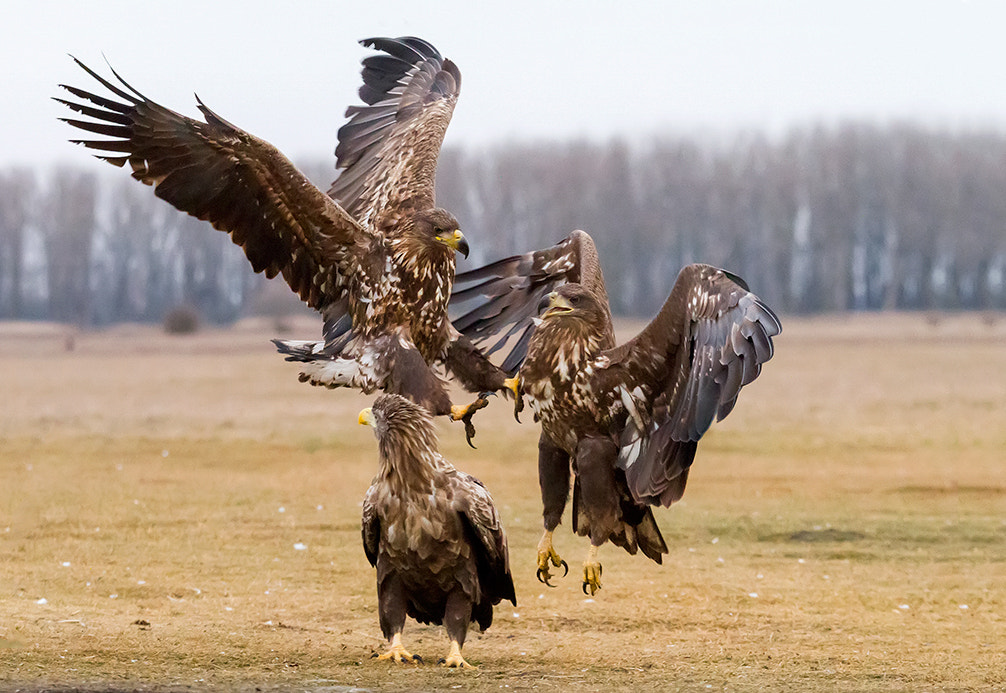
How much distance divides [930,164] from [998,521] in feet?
208

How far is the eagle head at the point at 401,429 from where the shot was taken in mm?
7328

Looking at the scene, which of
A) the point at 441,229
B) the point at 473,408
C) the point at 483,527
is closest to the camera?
the point at 473,408

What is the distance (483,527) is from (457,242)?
1587 millimetres

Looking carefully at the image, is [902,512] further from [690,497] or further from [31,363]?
[31,363]

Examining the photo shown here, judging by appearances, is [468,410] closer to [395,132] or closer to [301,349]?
[301,349]

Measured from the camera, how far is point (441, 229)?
Answer: 25.1ft

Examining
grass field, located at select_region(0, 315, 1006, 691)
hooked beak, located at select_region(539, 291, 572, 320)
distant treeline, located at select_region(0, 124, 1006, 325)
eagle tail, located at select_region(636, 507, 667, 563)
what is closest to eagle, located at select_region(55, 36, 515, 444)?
hooked beak, located at select_region(539, 291, 572, 320)

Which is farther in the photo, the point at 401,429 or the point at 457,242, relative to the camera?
the point at 457,242

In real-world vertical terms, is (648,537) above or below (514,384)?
below

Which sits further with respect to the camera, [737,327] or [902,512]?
[902,512]

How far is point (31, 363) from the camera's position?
1715 inches

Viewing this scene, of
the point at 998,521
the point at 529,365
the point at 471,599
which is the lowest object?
the point at 998,521

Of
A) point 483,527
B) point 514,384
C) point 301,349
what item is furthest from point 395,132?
point 483,527

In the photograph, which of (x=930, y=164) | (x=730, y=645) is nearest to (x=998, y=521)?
(x=730, y=645)
